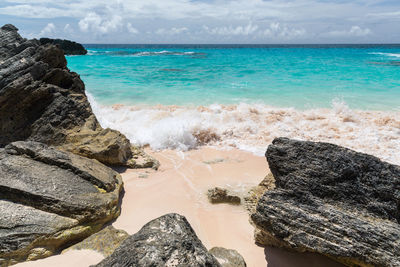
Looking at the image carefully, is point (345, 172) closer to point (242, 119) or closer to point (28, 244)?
point (28, 244)

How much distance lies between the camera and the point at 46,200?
3.33 metres

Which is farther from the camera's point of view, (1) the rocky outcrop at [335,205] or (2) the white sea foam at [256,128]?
(2) the white sea foam at [256,128]

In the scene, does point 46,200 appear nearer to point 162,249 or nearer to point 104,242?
point 104,242

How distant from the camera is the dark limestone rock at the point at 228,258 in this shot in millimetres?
2793

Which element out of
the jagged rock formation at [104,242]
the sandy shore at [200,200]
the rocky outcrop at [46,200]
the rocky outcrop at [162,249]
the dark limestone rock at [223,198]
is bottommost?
the sandy shore at [200,200]

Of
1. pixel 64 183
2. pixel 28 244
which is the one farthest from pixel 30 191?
pixel 28 244

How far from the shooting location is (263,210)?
2.99m

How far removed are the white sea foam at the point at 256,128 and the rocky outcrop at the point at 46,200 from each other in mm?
2670

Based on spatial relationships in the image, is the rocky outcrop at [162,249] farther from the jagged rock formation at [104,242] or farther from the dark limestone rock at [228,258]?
the jagged rock formation at [104,242]

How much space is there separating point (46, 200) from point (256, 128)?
5.55 metres

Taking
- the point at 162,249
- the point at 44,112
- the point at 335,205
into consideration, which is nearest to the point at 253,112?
the point at 44,112

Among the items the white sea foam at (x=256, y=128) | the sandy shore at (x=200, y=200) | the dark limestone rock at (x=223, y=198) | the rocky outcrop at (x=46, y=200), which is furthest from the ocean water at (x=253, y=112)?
the rocky outcrop at (x=46, y=200)

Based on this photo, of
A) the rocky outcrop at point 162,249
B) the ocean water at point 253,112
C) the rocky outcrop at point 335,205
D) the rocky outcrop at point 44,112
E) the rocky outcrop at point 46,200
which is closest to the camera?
the rocky outcrop at point 162,249

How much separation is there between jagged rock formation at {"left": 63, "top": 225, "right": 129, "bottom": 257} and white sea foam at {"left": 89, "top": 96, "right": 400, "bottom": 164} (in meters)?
3.35
